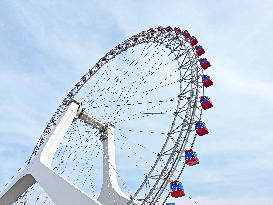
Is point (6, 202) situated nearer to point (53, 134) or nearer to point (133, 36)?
point (53, 134)

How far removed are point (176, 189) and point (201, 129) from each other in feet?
17.3

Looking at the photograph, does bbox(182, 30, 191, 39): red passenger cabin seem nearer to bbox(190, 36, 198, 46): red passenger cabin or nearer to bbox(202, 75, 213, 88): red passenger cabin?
bbox(190, 36, 198, 46): red passenger cabin

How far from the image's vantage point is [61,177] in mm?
26094

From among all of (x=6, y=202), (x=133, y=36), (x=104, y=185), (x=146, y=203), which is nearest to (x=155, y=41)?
(x=133, y=36)

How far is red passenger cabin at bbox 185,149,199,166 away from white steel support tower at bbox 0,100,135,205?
7.25 m

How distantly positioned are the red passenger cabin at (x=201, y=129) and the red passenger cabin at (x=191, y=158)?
6.57ft

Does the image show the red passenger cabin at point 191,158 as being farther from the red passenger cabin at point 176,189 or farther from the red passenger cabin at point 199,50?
the red passenger cabin at point 199,50

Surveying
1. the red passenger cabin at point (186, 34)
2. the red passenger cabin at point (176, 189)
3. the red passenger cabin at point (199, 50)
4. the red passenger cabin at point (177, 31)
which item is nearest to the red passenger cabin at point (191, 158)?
the red passenger cabin at point (176, 189)

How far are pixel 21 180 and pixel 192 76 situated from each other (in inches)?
697

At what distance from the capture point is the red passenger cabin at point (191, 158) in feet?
82.8

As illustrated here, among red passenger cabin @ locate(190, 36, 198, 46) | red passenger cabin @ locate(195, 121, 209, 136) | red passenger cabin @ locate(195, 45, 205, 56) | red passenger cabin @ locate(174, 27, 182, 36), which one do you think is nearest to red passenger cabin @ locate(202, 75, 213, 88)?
red passenger cabin @ locate(195, 45, 205, 56)

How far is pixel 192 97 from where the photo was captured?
29.1 m

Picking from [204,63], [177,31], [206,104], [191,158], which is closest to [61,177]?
[191,158]

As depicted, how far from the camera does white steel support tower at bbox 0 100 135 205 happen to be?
24.9 m
